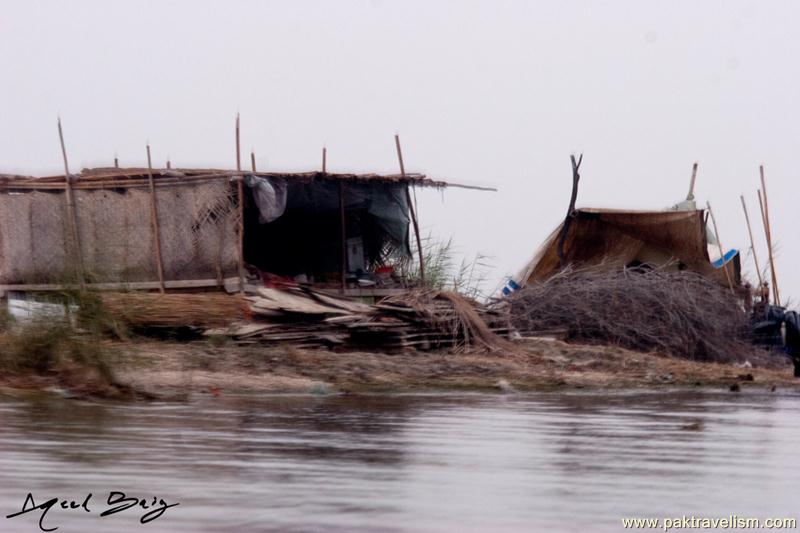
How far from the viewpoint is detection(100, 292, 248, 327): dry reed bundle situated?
1282 cm

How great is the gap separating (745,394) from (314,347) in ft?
14.9

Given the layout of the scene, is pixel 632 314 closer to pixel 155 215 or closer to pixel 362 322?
pixel 362 322

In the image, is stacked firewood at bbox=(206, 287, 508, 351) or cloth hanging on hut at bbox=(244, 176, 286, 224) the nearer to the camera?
stacked firewood at bbox=(206, 287, 508, 351)

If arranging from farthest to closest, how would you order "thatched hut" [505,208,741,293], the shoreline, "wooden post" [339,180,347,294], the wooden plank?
"thatched hut" [505,208,741,293] → "wooden post" [339,180,347,294] → the wooden plank → the shoreline

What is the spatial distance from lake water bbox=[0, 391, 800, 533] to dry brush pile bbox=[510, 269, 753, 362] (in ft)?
25.9

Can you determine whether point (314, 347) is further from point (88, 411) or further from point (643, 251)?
point (643, 251)

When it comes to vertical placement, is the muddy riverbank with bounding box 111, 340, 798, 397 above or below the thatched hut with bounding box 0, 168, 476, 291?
below

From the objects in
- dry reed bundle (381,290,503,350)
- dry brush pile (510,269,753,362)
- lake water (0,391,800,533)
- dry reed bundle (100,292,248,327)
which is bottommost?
dry brush pile (510,269,753,362)

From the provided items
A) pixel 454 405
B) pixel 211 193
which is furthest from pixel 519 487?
pixel 211 193

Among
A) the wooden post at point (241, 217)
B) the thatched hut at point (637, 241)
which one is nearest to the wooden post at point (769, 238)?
the thatched hut at point (637, 241)

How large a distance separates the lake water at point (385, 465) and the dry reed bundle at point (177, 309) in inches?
161

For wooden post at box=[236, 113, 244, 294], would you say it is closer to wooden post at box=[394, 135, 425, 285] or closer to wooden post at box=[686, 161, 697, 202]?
wooden post at box=[394, 135, 425, 285]

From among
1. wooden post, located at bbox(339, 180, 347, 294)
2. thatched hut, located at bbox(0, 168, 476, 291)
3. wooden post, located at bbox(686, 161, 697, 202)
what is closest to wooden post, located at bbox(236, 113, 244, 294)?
thatched hut, located at bbox(0, 168, 476, 291)

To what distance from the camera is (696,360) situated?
1731 cm
